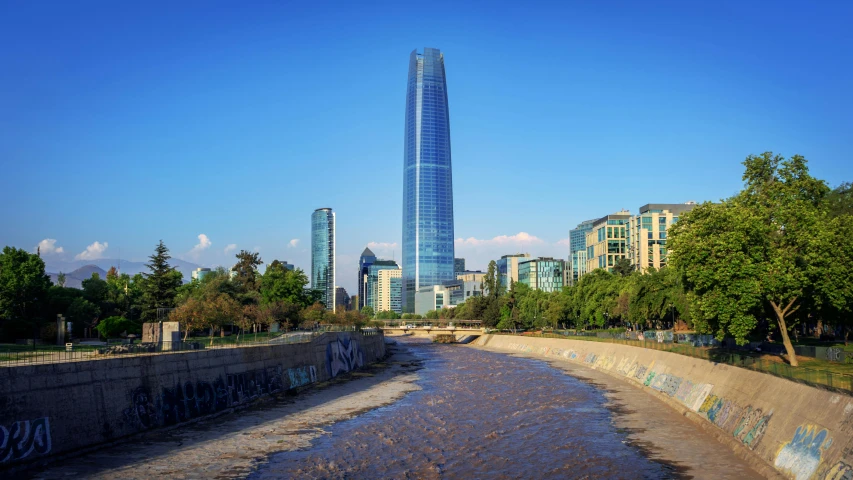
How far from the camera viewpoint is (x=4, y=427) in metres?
32.5

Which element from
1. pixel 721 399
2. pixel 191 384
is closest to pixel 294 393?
pixel 191 384

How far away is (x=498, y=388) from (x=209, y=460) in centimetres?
4466

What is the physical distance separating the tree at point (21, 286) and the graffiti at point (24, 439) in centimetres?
6159

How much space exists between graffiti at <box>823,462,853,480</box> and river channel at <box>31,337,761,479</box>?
6527mm

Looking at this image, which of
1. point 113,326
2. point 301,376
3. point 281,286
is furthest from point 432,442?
point 281,286

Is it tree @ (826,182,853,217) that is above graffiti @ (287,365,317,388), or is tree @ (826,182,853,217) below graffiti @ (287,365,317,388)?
above

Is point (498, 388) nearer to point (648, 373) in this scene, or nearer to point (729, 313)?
point (648, 373)

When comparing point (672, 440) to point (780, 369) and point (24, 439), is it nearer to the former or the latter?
point (780, 369)

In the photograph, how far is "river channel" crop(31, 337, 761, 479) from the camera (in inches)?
1392

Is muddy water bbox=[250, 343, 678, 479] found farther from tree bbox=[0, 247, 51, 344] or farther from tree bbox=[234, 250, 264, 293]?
tree bbox=[234, 250, 264, 293]

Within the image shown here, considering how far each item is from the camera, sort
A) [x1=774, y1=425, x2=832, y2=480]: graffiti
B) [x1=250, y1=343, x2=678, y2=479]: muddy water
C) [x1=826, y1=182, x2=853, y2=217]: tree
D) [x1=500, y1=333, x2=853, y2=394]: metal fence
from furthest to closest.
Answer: [x1=826, y1=182, x2=853, y2=217]: tree → [x1=250, y1=343, x2=678, y2=479]: muddy water → [x1=500, y1=333, x2=853, y2=394]: metal fence → [x1=774, y1=425, x2=832, y2=480]: graffiti

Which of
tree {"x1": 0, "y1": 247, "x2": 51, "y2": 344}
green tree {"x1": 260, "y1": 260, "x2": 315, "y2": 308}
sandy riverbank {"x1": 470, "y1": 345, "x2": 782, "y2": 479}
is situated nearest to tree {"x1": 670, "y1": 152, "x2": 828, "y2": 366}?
sandy riverbank {"x1": 470, "y1": 345, "x2": 782, "y2": 479}

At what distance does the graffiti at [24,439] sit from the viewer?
32438 millimetres

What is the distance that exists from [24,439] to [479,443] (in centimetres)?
2575
